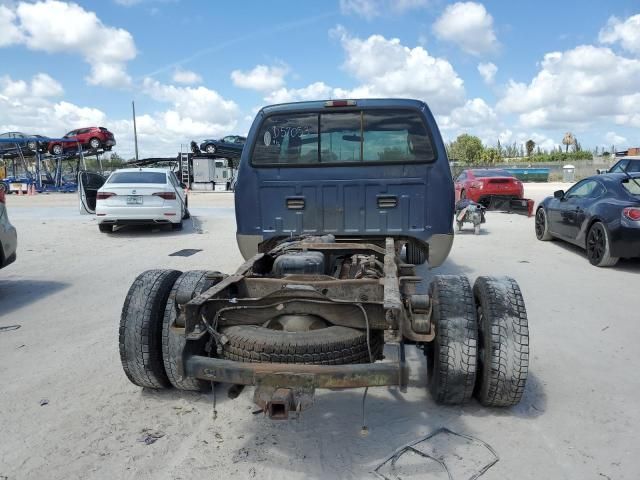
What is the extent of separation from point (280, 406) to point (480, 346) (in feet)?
4.68

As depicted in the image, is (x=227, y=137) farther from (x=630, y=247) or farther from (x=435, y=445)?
(x=435, y=445)

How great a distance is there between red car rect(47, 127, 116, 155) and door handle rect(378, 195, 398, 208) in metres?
29.4

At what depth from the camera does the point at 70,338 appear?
464cm

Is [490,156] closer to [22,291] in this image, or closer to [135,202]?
[135,202]

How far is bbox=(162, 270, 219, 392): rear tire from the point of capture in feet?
10.3

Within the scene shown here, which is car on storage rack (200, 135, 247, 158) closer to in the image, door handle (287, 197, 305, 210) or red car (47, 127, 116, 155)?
red car (47, 127, 116, 155)

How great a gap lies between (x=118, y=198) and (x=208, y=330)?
943cm

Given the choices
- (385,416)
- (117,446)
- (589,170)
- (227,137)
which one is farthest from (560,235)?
(589,170)

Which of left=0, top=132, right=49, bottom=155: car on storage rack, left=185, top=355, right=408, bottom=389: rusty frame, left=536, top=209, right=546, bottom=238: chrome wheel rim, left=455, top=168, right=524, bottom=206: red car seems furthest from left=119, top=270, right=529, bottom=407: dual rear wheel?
left=0, top=132, right=49, bottom=155: car on storage rack

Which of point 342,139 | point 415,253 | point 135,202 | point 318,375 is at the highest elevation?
point 342,139

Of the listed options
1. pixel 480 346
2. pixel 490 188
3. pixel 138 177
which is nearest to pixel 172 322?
pixel 480 346

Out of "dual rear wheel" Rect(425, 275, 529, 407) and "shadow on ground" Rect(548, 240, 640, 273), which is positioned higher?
"dual rear wheel" Rect(425, 275, 529, 407)

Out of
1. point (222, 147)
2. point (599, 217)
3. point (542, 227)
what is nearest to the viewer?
point (599, 217)

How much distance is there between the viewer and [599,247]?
300 inches
